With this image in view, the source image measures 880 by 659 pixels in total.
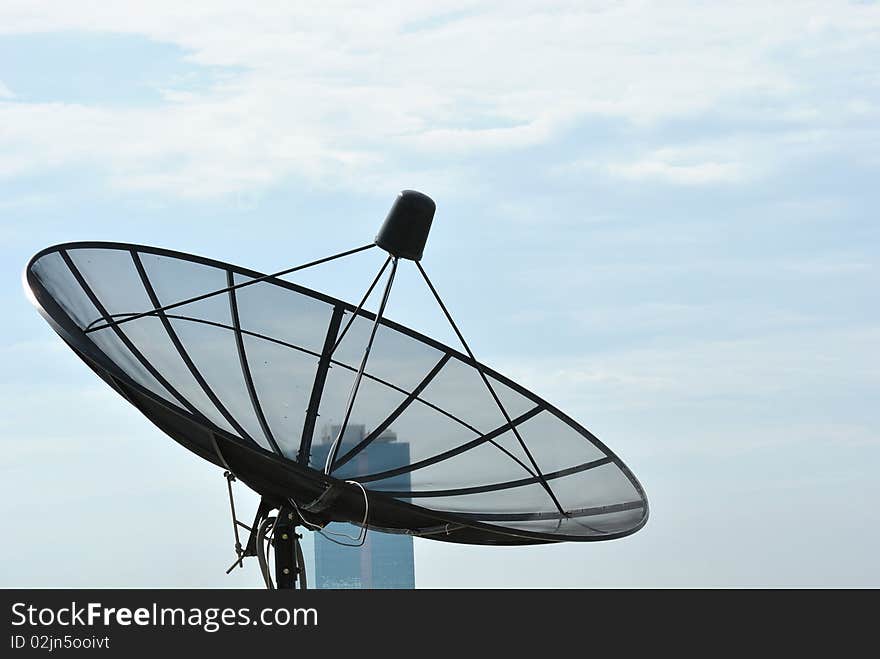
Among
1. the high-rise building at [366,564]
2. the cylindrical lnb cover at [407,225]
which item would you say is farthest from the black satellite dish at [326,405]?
the high-rise building at [366,564]

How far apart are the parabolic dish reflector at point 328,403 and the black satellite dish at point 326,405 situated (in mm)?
18

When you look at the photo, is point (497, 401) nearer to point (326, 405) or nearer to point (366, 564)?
point (326, 405)

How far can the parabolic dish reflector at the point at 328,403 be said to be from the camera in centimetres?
888

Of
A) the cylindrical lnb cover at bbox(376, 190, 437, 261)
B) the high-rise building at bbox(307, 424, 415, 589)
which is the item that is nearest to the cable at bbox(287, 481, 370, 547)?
the cylindrical lnb cover at bbox(376, 190, 437, 261)

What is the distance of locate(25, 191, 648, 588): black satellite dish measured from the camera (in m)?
8.81

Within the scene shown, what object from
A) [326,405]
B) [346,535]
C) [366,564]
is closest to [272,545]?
[346,535]

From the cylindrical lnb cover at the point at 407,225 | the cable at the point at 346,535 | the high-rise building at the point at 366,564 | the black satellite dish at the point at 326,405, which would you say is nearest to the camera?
the cable at the point at 346,535

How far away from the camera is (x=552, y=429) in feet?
39.3

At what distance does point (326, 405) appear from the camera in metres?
11.4

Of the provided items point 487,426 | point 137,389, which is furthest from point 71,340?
point 487,426

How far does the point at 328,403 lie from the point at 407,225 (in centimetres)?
249

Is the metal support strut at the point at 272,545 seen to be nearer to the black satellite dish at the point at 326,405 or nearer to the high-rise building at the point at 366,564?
the black satellite dish at the point at 326,405
